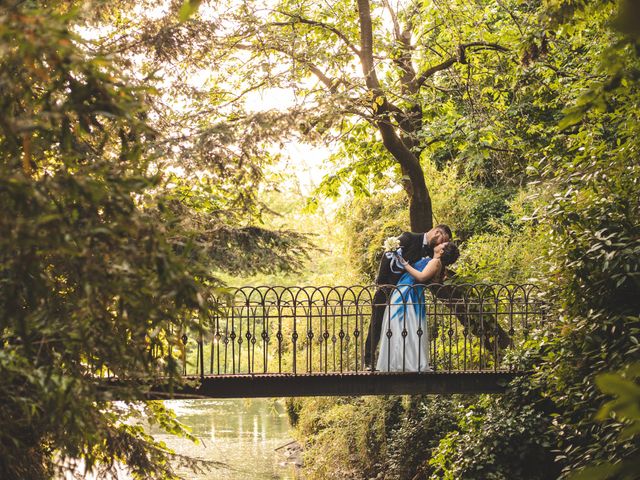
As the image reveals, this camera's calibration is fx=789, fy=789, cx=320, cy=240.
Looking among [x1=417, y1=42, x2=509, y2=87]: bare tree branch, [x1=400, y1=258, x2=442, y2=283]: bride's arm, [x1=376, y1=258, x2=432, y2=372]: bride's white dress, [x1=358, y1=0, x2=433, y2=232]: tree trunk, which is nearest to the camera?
[x1=376, y1=258, x2=432, y2=372]: bride's white dress

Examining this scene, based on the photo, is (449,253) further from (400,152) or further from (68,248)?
(68,248)

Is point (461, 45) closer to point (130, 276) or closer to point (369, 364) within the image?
point (369, 364)

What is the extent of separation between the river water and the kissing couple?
4260 mm

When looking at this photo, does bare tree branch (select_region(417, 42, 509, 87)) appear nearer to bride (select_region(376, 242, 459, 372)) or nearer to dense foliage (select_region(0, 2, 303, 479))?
bride (select_region(376, 242, 459, 372))

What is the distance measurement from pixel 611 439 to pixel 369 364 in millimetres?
3056

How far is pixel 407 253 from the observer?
8.37 metres

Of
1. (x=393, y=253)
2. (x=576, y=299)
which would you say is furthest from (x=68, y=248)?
(x=393, y=253)

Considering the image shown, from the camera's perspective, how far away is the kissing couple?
783 cm

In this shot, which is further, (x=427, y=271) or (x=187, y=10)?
(x=427, y=271)

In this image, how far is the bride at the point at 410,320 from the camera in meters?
7.85

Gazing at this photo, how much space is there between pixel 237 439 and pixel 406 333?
415 inches

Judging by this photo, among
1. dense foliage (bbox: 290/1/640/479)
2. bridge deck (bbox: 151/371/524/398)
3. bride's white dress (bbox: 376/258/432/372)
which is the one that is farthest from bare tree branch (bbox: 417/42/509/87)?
bridge deck (bbox: 151/371/524/398)

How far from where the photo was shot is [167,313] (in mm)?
→ 3797

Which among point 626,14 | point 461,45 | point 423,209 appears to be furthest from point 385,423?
point 626,14
